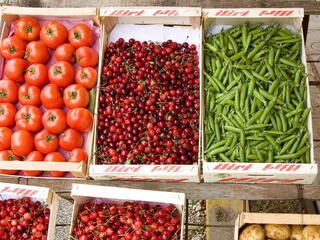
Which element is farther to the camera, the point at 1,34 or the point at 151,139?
the point at 1,34

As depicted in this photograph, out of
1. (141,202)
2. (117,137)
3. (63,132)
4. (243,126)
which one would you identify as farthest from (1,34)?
(243,126)

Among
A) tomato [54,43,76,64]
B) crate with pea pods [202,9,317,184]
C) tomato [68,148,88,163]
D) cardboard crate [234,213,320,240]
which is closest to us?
cardboard crate [234,213,320,240]

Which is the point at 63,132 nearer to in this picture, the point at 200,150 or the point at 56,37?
the point at 56,37

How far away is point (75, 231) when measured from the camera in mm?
2430

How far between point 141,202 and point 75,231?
0.47m

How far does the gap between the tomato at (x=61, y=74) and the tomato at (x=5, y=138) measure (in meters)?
0.49

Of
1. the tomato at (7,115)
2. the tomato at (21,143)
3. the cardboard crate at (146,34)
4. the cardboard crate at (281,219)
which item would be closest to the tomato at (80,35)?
the cardboard crate at (146,34)

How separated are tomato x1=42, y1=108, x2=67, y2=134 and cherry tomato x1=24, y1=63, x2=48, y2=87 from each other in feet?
0.95

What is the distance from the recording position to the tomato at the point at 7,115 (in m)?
2.70

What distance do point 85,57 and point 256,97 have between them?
1309 mm

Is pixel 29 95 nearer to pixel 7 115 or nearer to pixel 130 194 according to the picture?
pixel 7 115

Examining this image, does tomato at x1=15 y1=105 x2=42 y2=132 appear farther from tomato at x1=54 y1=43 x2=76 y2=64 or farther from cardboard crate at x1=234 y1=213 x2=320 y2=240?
cardboard crate at x1=234 y1=213 x2=320 y2=240

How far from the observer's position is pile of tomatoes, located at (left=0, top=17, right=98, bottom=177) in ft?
8.52

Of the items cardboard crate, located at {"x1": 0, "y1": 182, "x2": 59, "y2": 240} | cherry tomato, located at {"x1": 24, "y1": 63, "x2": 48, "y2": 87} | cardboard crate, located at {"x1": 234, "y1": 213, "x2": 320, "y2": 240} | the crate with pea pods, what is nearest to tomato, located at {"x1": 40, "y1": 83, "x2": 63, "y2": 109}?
cherry tomato, located at {"x1": 24, "y1": 63, "x2": 48, "y2": 87}
